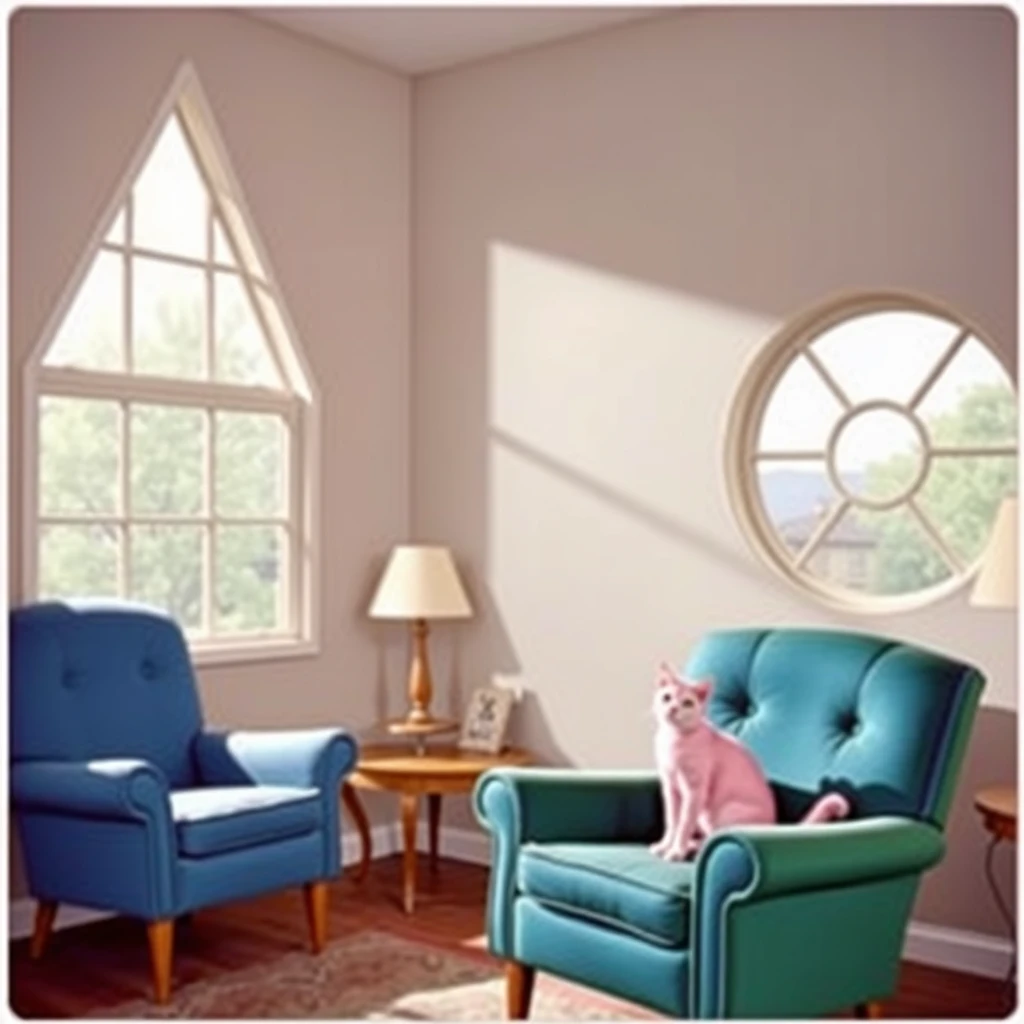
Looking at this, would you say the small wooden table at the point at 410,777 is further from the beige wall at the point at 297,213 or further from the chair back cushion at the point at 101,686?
the chair back cushion at the point at 101,686

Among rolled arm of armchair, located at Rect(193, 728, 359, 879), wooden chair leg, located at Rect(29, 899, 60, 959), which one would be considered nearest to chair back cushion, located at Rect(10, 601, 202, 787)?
rolled arm of armchair, located at Rect(193, 728, 359, 879)

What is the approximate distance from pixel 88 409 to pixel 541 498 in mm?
1473

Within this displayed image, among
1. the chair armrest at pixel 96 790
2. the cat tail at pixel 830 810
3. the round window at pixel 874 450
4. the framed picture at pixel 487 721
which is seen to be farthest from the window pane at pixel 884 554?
the chair armrest at pixel 96 790

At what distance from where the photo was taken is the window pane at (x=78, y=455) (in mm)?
3982

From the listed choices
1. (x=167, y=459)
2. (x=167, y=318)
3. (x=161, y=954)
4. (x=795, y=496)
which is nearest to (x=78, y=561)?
(x=167, y=459)

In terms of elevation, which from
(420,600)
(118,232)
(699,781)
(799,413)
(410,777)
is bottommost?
(410,777)

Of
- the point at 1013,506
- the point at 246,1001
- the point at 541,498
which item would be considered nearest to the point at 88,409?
the point at 541,498

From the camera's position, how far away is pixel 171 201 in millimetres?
4332

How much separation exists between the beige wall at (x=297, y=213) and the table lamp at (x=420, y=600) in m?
0.26

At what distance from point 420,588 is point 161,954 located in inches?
61.9

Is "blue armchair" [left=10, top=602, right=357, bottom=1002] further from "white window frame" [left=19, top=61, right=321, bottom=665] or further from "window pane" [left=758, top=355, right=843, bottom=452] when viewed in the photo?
"window pane" [left=758, top=355, right=843, bottom=452]

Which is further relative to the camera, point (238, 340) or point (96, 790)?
point (238, 340)

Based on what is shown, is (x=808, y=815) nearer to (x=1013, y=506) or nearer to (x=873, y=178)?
(x=1013, y=506)

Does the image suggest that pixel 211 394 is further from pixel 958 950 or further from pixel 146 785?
pixel 958 950
